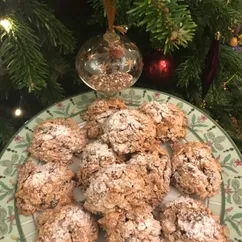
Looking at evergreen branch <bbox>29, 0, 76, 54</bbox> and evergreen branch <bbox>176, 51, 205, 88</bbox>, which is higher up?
evergreen branch <bbox>29, 0, 76, 54</bbox>

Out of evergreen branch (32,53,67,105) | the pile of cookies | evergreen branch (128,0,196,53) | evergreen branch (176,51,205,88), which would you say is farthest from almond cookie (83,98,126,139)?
evergreen branch (128,0,196,53)

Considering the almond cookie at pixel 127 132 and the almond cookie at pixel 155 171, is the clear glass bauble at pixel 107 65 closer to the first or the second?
the almond cookie at pixel 127 132

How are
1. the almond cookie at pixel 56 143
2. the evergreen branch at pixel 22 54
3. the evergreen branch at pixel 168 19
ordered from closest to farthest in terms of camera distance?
the evergreen branch at pixel 168 19 → the evergreen branch at pixel 22 54 → the almond cookie at pixel 56 143

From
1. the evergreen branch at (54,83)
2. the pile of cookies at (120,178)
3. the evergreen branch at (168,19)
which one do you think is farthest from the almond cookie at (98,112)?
the evergreen branch at (168,19)

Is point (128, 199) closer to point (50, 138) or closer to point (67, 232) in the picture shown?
point (67, 232)

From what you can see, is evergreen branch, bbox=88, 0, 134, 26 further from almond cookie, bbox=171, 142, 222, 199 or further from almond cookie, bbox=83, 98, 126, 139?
almond cookie, bbox=171, 142, 222, 199

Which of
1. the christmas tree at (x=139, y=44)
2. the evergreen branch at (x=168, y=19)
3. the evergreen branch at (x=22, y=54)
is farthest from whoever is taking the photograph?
the evergreen branch at (x=22, y=54)

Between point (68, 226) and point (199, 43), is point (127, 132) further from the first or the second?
point (199, 43)
